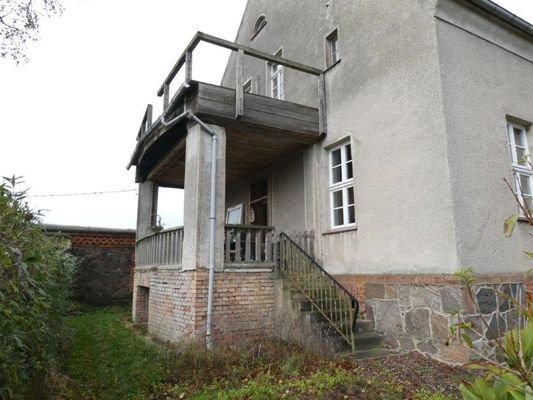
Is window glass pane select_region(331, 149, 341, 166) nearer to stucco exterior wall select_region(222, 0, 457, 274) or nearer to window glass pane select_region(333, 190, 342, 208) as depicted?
stucco exterior wall select_region(222, 0, 457, 274)

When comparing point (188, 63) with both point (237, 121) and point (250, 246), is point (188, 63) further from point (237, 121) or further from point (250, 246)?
point (250, 246)

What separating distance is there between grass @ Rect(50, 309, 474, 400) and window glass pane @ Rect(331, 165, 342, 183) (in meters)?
3.70

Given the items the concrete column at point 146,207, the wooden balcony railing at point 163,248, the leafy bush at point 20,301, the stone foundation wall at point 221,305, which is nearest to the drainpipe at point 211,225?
the stone foundation wall at point 221,305

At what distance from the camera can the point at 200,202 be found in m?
6.87

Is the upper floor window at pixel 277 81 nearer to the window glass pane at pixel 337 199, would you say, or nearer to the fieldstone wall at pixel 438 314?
the window glass pane at pixel 337 199

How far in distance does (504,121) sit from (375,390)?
207 inches

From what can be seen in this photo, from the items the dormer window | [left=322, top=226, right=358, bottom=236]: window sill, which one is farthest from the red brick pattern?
[left=322, top=226, right=358, bottom=236]: window sill

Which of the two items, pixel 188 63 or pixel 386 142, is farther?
pixel 188 63

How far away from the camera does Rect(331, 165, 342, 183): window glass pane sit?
8172mm

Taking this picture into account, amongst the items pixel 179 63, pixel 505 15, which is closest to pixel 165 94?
pixel 179 63

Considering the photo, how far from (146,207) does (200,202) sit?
5.25 meters

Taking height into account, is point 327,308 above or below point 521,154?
below

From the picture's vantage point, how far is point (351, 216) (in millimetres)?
7746

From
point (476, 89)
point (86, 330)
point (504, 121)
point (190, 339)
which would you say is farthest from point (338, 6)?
point (86, 330)
